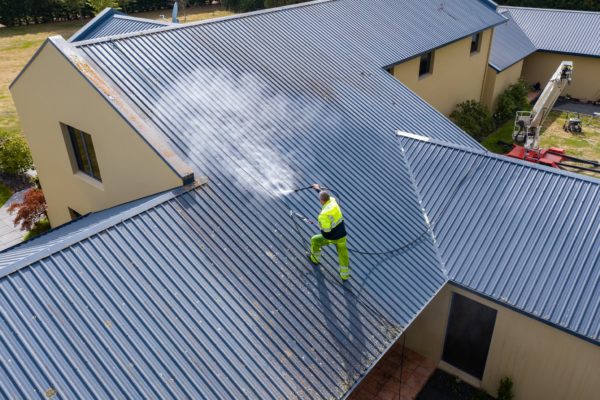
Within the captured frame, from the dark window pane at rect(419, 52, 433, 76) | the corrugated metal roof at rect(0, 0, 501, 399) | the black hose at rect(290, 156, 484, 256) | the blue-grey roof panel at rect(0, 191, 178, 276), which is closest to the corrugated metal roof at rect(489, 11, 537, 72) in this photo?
the dark window pane at rect(419, 52, 433, 76)

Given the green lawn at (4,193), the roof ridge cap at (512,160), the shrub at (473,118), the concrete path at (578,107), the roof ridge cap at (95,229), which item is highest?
the roof ridge cap at (95,229)

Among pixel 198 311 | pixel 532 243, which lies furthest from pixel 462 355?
pixel 198 311

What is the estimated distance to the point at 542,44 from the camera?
3381cm

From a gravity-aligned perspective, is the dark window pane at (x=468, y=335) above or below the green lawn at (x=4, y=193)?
above

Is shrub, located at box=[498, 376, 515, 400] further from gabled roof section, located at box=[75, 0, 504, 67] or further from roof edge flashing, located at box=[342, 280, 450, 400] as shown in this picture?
gabled roof section, located at box=[75, 0, 504, 67]

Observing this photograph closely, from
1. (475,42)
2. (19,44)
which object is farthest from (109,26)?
(19,44)

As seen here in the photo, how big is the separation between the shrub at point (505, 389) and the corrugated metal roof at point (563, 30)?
27.5m

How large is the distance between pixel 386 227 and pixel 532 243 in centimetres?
335

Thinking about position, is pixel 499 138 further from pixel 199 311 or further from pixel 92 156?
pixel 199 311

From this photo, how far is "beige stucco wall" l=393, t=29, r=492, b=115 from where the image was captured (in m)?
22.2

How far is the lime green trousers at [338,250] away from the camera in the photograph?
10469 mm

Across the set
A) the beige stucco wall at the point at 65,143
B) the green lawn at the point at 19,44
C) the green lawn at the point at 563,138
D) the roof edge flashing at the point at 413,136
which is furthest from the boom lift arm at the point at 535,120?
the green lawn at the point at 19,44

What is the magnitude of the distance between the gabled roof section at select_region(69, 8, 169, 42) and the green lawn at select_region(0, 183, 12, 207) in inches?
290

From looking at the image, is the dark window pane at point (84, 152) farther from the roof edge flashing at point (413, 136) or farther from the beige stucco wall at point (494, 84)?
the beige stucco wall at point (494, 84)
